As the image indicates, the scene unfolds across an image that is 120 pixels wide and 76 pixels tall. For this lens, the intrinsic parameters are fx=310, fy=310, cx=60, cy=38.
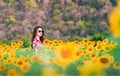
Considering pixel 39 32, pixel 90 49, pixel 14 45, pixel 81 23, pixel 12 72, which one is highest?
pixel 81 23

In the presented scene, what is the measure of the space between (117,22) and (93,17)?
1893 mm

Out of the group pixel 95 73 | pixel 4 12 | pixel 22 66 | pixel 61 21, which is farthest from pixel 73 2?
pixel 95 73

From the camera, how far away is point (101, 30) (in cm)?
285

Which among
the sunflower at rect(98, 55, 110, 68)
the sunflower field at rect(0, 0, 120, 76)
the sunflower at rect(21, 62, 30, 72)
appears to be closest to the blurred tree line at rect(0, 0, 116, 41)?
the sunflower field at rect(0, 0, 120, 76)

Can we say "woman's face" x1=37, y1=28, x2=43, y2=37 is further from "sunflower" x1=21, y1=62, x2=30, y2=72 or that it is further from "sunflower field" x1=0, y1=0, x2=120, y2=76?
"sunflower" x1=21, y1=62, x2=30, y2=72

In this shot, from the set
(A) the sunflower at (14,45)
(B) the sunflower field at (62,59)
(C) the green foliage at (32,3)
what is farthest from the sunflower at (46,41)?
(C) the green foliage at (32,3)

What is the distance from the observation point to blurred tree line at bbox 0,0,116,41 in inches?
116

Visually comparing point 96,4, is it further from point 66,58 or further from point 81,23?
point 66,58

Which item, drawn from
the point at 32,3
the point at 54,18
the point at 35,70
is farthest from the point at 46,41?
the point at 35,70

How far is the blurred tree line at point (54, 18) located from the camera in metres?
2.94

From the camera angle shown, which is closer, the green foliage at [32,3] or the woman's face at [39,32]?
the woman's face at [39,32]

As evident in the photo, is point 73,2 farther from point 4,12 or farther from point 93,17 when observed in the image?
point 4,12

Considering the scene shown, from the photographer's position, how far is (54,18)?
3.06 meters

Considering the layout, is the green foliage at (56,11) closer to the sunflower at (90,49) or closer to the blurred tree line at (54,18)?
the blurred tree line at (54,18)
